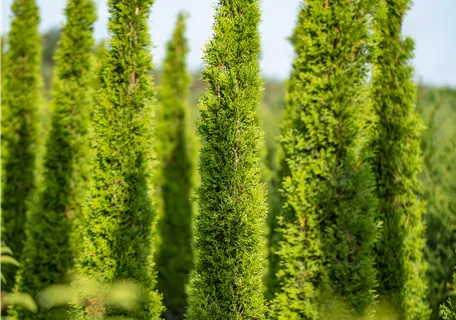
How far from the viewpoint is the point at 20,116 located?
Answer: 39.7 feet

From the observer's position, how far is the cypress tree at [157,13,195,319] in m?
14.3

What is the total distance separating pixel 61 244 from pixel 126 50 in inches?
179

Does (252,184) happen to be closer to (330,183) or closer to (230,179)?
(230,179)

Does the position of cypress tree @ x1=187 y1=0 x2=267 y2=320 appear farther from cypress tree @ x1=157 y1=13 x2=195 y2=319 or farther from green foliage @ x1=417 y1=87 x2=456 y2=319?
cypress tree @ x1=157 y1=13 x2=195 y2=319

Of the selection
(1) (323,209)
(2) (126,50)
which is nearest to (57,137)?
(2) (126,50)

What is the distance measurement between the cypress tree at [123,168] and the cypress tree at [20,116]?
20.3 feet

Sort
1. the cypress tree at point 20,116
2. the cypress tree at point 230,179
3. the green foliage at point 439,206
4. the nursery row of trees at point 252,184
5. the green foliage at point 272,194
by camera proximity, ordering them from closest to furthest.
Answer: the cypress tree at point 230,179 → the nursery row of trees at point 252,184 → the green foliage at point 272,194 → the green foliage at point 439,206 → the cypress tree at point 20,116

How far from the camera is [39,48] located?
1266 centimetres

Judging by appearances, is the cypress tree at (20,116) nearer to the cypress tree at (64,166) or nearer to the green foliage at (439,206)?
the cypress tree at (64,166)

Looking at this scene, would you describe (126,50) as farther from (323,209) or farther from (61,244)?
(61,244)

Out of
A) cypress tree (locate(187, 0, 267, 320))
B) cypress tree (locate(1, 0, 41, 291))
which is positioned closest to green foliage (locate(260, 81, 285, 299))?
cypress tree (locate(187, 0, 267, 320))

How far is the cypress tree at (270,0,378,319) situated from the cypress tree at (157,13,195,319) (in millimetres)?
8524

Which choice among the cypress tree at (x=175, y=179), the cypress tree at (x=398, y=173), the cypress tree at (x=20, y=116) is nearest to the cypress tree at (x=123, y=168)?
the cypress tree at (x=398, y=173)

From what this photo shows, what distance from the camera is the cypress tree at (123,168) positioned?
6301mm
